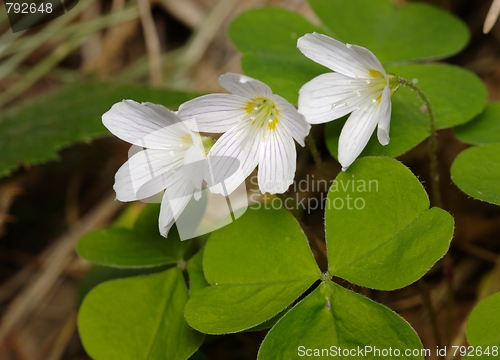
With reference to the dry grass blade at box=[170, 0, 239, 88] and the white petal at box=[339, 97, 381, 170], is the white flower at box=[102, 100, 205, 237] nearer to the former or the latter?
the white petal at box=[339, 97, 381, 170]

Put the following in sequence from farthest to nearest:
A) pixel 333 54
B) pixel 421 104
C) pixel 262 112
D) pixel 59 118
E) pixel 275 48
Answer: pixel 59 118
pixel 275 48
pixel 421 104
pixel 262 112
pixel 333 54

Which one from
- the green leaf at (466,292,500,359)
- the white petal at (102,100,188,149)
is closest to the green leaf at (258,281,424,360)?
the green leaf at (466,292,500,359)

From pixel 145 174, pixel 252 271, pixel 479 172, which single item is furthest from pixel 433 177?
pixel 145 174

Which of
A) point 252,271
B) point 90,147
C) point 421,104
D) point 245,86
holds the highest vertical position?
point 245,86

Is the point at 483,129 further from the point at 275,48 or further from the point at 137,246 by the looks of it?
the point at 137,246

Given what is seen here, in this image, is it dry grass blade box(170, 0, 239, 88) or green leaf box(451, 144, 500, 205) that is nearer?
green leaf box(451, 144, 500, 205)

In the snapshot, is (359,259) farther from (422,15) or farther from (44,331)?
(44,331)

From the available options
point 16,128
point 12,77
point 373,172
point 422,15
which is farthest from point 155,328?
point 12,77
